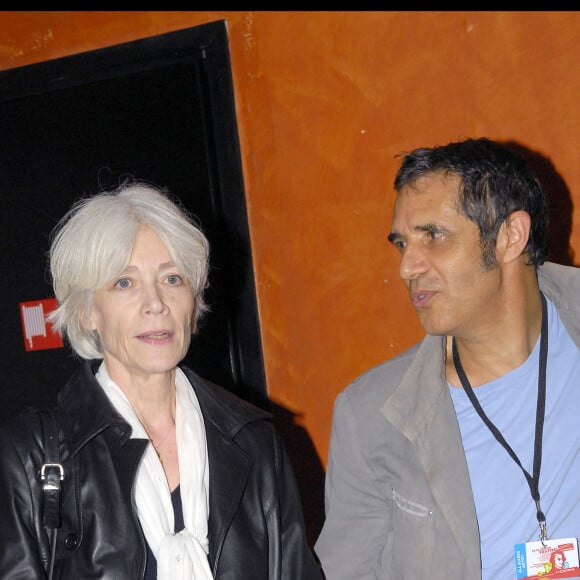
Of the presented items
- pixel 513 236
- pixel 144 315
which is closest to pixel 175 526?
pixel 144 315

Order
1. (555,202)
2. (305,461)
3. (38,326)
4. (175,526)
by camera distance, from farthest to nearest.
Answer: (38,326) < (305,461) < (555,202) < (175,526)

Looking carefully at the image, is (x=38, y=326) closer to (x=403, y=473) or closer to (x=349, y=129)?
(x=349, y=129)

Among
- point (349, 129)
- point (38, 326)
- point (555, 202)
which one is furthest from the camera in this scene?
point (38, 326)

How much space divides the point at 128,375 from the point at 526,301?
113 cm

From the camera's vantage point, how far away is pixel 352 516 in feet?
8.47

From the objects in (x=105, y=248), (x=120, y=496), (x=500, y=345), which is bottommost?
(x=120, y=496)

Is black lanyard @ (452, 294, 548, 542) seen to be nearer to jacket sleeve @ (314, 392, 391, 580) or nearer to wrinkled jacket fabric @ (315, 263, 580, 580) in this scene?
wrinkled jacket fabric @ (315, 263, 580, 580)

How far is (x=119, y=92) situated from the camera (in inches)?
151

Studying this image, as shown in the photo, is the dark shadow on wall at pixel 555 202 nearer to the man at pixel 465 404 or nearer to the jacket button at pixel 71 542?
the man at pixel 465 404

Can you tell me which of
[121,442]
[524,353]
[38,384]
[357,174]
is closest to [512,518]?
[524,353]

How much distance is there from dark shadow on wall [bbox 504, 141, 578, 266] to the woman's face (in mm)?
1362

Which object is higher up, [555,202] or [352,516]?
[555,202]

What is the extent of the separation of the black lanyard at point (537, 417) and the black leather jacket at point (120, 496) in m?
0.55

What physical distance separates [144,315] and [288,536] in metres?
0.71
